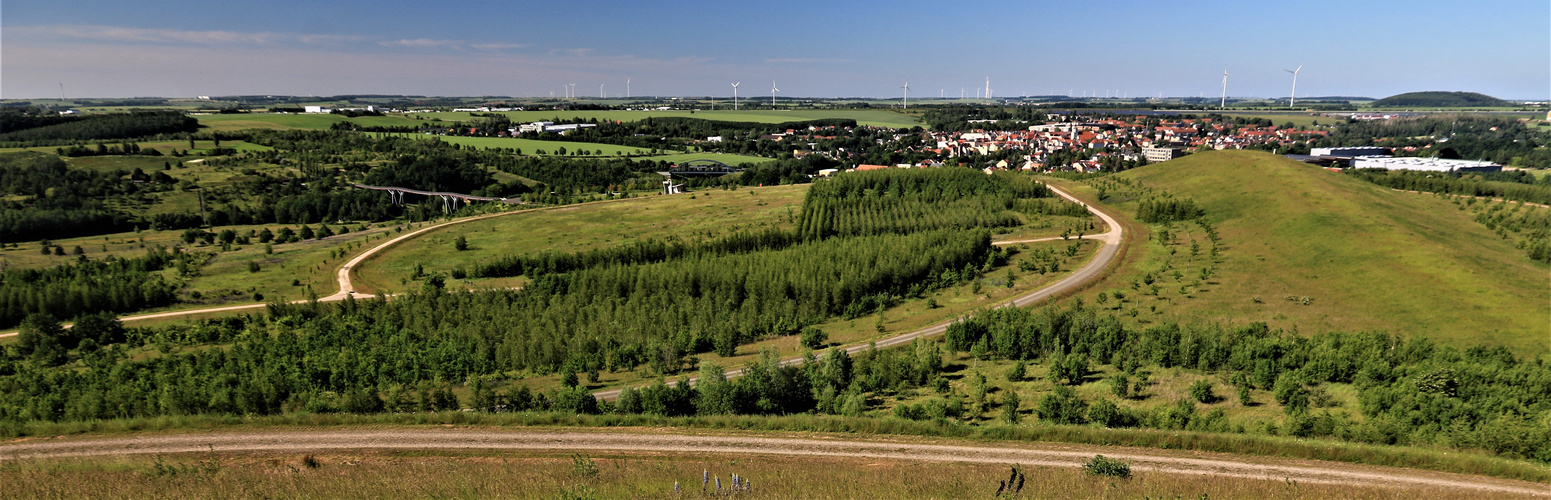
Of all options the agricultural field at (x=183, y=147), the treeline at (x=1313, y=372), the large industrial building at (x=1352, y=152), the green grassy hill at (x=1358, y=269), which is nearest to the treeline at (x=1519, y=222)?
the green grassy hill at (x=1358, y=269)

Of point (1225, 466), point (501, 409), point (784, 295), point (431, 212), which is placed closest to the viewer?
point (1225, 466)

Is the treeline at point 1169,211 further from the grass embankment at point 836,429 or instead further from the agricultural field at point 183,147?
the agricultural field at point 183,147

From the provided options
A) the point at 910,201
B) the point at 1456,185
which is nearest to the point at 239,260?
the point at 910,201

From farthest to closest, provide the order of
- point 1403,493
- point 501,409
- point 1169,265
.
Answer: point 1169,265
point 501,409
point 1403,493

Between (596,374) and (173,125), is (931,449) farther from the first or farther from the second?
(173,125)

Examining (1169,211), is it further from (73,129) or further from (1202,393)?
(73,129)

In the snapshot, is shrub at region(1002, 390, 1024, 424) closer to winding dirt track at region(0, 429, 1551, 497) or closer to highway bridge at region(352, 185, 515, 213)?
winding dirt track at region(0, 429, 1551, 497)

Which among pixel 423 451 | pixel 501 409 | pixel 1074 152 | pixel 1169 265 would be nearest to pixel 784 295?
pixel 501 409
